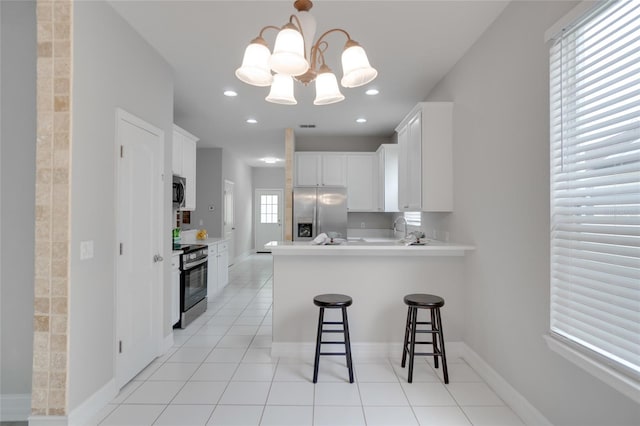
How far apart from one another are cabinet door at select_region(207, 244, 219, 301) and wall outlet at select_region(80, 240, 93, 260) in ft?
9.60

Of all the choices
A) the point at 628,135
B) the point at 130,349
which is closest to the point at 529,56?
the point at 628,135

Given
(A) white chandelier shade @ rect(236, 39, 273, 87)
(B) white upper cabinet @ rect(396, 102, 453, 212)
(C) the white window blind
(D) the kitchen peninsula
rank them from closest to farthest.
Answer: (C) the white window blind
(A) white chandelier shade @ rect(236, 39, 273, 87)
(D) the kitchen peninsula
(B) white upper cabinet @ rect(396, 102, 453, 212)

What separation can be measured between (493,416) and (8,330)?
3.29 m

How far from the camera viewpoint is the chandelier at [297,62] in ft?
5.44

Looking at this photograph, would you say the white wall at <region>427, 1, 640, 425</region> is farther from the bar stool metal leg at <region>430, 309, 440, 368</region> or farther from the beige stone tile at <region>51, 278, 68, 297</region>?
the beige stone tile at <region>51, 278, 68, 297</region>

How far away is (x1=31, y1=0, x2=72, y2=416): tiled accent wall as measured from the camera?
2.10 m

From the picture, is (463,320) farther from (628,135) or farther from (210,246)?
(210,246)

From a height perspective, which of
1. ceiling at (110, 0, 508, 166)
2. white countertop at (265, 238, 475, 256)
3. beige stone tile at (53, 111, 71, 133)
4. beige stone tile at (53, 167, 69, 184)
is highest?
ceiling at (110, 0, 508, 166)

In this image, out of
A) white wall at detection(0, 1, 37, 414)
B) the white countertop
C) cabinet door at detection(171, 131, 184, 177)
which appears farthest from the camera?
cabinet door at detection(171, 131, 184, 177)

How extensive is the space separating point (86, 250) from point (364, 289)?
2297 mm

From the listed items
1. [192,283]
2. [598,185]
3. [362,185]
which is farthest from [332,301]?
[362,185]

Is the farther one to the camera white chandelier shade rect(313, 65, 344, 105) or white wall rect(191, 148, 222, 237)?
white wall rect(191, 148, 222, 237)

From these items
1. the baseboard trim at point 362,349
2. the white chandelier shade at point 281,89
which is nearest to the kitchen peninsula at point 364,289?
the baseboard trim at point 362,349

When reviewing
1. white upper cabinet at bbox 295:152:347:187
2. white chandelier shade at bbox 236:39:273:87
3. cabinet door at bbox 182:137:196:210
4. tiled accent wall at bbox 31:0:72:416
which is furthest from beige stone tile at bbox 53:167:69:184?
white upper cabinet at bbox 295:152:347:187
